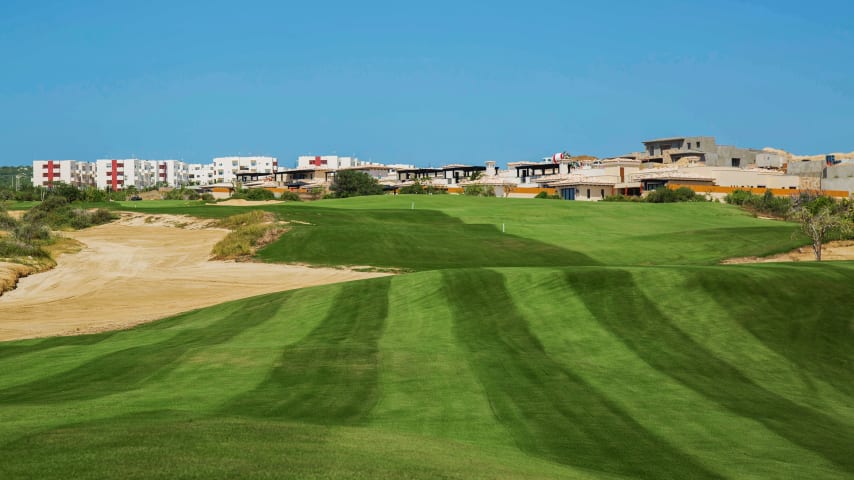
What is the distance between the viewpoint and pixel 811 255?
213 feet

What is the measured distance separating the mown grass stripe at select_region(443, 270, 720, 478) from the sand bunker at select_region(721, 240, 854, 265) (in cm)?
3657

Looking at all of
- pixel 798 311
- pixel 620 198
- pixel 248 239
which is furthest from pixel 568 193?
pixel 798 311

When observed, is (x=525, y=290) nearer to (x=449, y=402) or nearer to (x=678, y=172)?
(x=449, y=402)

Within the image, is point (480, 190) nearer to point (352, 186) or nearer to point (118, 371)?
point (352, 186)

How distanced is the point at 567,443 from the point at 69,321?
2981cm

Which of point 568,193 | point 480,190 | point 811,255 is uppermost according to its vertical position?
point 480,190

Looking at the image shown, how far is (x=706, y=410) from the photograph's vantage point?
795 inches

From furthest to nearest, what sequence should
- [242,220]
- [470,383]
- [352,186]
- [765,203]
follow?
[352,186] < [765,203] < [242,220] < [470,383]

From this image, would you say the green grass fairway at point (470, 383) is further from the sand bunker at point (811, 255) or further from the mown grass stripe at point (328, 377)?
the sand bunker at point (811, 255)

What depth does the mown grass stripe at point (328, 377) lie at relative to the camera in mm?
17953

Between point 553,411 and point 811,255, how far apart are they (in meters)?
52.6

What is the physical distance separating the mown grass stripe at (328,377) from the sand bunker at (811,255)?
37.6 m

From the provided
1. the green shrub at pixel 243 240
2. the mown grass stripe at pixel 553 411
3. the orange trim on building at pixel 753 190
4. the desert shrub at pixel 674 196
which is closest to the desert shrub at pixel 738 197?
the desert shrub at pixel 674 196

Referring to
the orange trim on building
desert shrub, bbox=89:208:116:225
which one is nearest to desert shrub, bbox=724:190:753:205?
the orange trim on building
